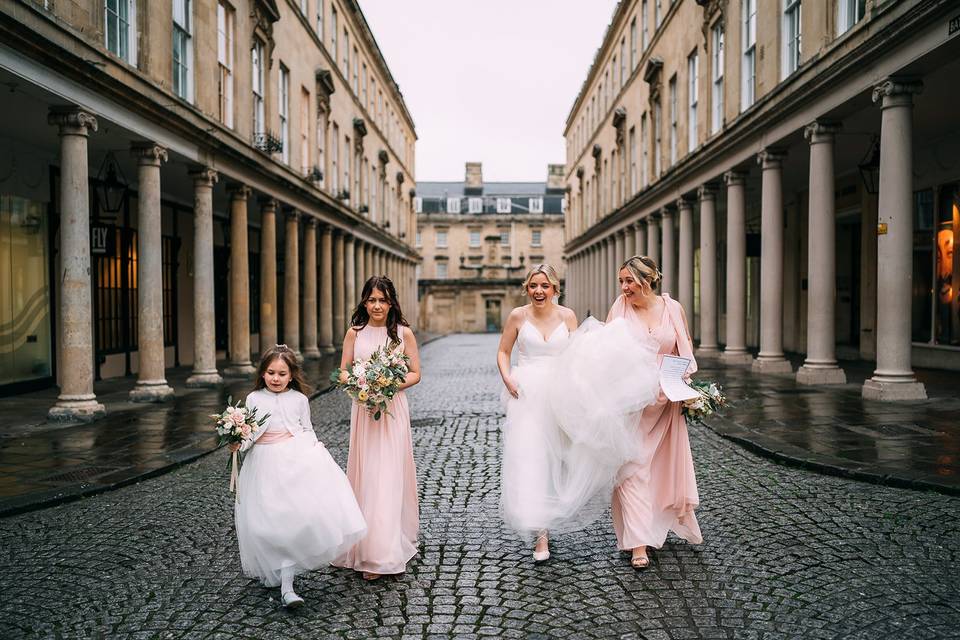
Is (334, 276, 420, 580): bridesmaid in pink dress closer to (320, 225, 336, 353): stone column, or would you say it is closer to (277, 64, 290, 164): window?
(277, 64, 290, 164): window

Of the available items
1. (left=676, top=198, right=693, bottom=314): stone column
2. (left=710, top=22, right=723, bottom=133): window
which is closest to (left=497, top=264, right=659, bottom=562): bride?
(left=710, top=22, right=723, bottom=133): window

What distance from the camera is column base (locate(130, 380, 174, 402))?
43.8ft

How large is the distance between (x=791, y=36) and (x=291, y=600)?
15764 millimetres

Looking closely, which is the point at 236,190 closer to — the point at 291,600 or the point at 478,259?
the point at 291,600

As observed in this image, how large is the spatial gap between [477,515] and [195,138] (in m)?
11.9

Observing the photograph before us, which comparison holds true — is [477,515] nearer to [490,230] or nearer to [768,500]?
[768,500]

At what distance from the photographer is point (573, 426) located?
495 cm

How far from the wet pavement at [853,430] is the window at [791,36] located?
664 centimetres

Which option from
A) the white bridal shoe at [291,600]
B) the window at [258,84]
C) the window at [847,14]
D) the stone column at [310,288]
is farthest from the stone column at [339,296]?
the white bridal shoe at [291,600]

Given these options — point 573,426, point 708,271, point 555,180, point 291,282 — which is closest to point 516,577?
point 573,426

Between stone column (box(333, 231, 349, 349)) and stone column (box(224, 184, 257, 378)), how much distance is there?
1111 centimetres

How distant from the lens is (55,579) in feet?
15.4

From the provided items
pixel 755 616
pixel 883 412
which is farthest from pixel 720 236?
pixel 755 616

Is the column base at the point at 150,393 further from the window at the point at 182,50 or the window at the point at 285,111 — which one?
the window at the point at 285,111
